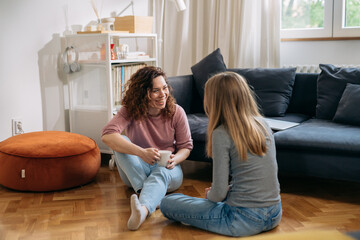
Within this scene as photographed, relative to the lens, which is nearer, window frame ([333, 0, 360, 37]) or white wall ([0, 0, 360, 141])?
white wall ([0, 0, 360, 141])

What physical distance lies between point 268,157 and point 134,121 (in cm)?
103

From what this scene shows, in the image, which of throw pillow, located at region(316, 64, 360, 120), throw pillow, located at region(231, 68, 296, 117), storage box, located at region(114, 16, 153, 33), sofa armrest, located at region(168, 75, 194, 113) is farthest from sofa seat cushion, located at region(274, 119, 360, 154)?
storage box, located at region(114, 16, 153, 33)

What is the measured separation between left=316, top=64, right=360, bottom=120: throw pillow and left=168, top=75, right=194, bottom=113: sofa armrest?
0.97 meters

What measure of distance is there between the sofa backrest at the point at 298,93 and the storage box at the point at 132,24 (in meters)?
0.56

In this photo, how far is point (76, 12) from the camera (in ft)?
12.1

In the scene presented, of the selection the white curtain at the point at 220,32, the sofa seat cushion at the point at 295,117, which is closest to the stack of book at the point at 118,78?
the white curtain at the point at 220,32

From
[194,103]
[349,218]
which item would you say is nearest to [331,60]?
[194,103]

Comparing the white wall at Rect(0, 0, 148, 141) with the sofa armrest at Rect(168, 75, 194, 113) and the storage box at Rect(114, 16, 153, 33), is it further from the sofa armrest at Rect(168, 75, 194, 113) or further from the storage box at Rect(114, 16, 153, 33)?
the sofa armrest at Rect(168, 75, 194, 113)

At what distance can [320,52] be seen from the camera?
3945 millimetres

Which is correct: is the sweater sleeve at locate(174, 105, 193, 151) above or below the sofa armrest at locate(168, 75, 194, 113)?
below

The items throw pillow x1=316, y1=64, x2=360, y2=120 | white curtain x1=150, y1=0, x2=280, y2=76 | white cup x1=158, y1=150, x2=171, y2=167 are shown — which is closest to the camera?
white cup x1=158, y1=150, x2=171, y2=167

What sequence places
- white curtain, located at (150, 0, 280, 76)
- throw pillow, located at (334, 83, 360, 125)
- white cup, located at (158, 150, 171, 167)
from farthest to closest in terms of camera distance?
white curtain, located at (150, 0, 280, 76)
throw pillow, located at (334, 83, 360, 125)
white cup, located at (158, 150, 171, 167)

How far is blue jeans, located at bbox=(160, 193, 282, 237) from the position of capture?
2.09 meters

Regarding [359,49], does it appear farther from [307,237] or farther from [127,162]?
[307,237]
